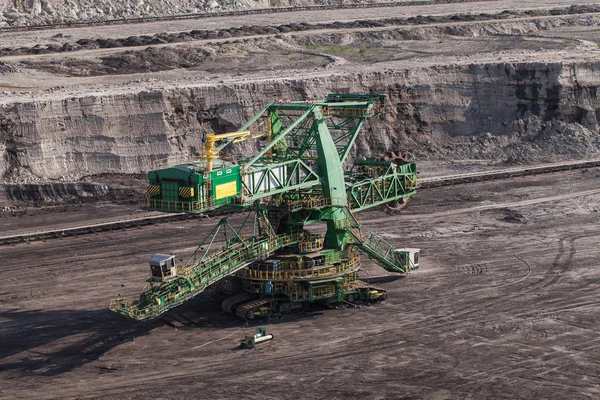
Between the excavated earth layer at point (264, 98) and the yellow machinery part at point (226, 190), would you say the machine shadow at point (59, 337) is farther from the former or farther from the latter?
the excavated earth layer at point (264, 98)

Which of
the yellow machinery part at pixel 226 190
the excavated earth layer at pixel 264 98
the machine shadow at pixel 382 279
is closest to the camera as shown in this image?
the yellow machinery part at pixel 226 190

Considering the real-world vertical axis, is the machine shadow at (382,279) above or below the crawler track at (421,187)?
below

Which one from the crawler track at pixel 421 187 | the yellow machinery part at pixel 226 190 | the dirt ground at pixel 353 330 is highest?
the yellow machinery part at pixel 226 190

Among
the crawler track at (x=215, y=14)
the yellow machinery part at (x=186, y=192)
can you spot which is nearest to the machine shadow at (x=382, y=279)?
the yellow machinery part at (x=186, y=192)

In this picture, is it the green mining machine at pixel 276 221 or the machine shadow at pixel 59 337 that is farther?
the green mining machine at pixel 276 221

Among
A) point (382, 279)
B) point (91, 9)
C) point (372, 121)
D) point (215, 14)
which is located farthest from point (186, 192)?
point (215, 14)

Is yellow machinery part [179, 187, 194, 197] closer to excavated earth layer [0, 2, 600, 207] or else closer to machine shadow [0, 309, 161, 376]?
machine shadow [0, 309, 161, 376]

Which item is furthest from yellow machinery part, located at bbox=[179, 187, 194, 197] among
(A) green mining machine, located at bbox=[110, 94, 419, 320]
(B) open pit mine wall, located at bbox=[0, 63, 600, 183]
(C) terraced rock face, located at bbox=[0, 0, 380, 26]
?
(C) terraced rock face, located at bbox=[0, 0, 380, 26]
